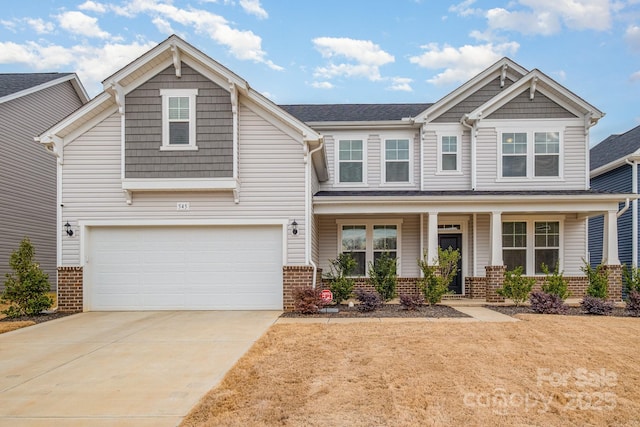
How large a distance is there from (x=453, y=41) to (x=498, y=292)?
13.4 meters

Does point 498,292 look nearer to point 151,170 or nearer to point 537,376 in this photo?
point 537,376

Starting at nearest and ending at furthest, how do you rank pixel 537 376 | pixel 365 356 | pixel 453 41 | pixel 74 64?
pixel 537 376, pixel 365 356, pixel 453 41, pixel 74 64

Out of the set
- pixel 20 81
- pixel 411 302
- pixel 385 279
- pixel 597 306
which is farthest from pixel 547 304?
pixel 20 81

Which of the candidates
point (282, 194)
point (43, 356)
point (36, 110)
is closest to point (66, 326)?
point (43, 356)

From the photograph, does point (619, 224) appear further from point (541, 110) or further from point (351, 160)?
point (351, 160)

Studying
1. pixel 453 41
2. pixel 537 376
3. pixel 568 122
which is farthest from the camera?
pixel 453 41

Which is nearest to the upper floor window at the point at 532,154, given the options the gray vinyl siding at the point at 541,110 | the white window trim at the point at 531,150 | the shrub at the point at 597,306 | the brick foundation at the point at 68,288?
the white window trim at the point at 531,150

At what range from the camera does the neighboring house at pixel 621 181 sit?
49.0ft

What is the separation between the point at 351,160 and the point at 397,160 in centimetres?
151

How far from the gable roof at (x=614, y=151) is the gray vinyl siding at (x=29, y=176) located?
19944 millimetres

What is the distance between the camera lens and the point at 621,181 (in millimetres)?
15750

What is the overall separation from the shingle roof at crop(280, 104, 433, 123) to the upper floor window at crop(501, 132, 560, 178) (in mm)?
3367

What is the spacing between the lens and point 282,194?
11172 mm

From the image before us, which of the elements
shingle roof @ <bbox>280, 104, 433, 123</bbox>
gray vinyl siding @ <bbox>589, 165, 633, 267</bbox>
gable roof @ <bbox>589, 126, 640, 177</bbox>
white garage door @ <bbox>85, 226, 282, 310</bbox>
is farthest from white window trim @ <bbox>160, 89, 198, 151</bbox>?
gray vinyl siding @ <bbox>589, 165, 633, 267</bbox>
